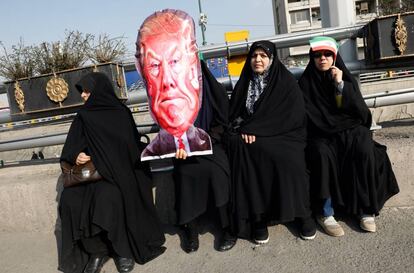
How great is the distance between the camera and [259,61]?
2.73 meters

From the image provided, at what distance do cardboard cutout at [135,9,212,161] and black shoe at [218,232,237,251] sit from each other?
66 cm

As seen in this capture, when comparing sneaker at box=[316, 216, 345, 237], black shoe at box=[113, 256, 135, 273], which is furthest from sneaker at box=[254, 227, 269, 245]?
black shoe at box=[113, 256, 135, 273]

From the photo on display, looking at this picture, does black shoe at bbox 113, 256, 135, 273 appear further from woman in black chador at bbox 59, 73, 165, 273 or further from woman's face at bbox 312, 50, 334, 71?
woman's face at bbox 312, 50, 334, 71

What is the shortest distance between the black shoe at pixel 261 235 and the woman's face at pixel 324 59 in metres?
1.20

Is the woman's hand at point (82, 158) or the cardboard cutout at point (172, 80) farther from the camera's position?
the woman's hand at point (82, 158)

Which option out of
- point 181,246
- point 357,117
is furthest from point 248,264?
point 357,117

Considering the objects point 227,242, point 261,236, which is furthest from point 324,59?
point 227,242

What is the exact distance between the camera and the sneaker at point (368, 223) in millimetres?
2684

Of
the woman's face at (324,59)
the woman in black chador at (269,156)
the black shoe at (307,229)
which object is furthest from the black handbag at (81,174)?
the woman's face at (324,59)

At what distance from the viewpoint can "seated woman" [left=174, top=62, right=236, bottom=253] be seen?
2.63 meters

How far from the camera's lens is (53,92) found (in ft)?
12.2

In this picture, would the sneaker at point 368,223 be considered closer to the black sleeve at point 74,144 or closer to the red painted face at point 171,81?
the red painted face at point 171,81

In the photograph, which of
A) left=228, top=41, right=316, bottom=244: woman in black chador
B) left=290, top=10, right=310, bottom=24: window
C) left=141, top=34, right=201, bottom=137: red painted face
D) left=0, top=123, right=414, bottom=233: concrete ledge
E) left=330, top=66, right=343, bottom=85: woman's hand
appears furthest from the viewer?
left=290, top=10, right=310, bottom=24: window

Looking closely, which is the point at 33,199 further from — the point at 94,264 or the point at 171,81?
the point at 171,81
